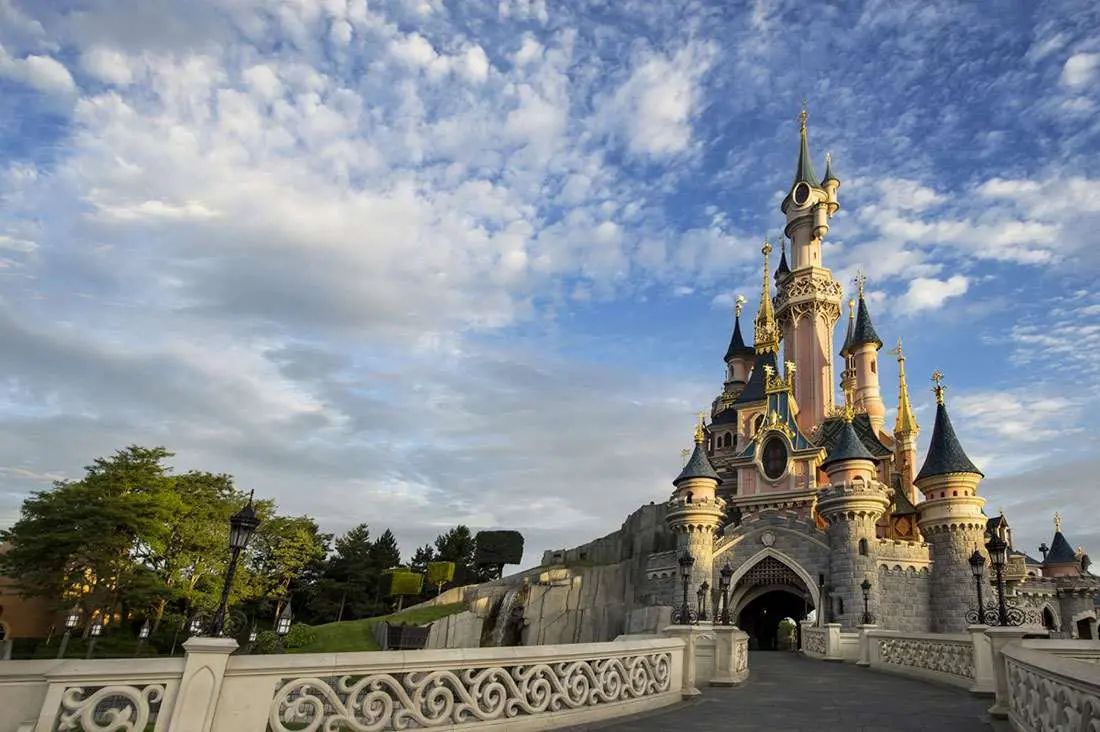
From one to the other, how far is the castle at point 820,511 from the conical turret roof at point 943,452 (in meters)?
0.07

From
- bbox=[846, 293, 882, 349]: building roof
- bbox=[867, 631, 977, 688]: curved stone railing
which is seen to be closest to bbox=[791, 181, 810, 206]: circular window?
bbox=[846, 293, 882, 349]: building roof

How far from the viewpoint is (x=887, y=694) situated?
12.3m

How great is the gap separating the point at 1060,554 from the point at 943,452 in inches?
801

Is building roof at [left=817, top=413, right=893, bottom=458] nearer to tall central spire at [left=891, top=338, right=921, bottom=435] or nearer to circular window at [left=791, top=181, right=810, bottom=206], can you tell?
tall central spire at [left=891, top=338, right=921, bottom=435]

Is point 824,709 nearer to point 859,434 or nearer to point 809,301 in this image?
point 859,434

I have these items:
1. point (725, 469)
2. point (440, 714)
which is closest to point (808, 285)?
point (725, 469)

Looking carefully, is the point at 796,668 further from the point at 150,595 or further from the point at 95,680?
the point at 150,595

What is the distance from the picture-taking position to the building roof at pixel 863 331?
164 feet

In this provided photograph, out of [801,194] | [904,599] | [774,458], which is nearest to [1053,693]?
[904,599]

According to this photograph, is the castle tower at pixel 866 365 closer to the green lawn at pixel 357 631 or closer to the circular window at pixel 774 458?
the circular window at pixel 774 458

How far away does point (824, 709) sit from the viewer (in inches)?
399

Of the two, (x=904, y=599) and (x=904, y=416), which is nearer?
(x=904, y=599)

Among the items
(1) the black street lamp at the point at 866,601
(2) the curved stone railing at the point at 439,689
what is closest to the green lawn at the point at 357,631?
(1) the black street lamp at the point at 866,601

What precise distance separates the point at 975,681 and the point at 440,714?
10474mm
